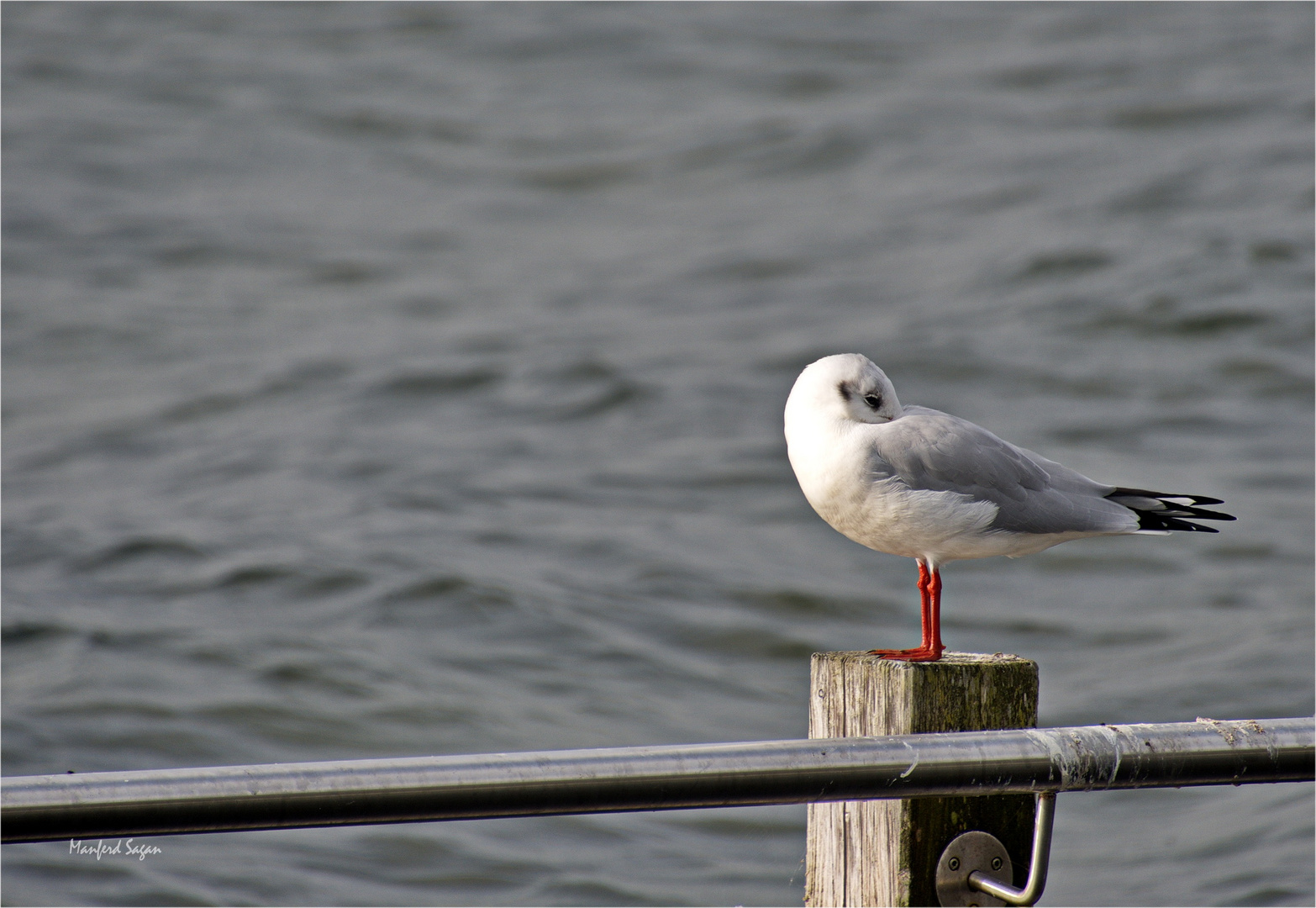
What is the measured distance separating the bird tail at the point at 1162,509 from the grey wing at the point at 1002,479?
0.04 metres

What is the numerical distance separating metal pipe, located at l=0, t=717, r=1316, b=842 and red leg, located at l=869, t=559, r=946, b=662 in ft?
1.65

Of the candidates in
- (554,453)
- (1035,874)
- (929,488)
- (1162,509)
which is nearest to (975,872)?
(1035,874)

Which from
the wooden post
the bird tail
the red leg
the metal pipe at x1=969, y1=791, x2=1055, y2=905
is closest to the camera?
the metal pipe at x1=969, y1=791, x2=1055, y2=905

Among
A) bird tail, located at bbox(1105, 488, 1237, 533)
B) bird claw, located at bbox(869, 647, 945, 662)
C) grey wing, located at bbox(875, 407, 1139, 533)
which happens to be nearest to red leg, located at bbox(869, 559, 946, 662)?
bird claw, located at bbox(869, 647, 945, 662)

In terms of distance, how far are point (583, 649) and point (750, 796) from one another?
7.67m

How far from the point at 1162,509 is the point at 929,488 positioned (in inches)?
23.5

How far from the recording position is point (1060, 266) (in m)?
16.0

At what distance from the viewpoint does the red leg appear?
247 cm

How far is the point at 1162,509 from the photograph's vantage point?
9.73ft

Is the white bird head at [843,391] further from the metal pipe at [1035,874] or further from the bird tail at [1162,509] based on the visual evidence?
the metal pipe at [1035,874]

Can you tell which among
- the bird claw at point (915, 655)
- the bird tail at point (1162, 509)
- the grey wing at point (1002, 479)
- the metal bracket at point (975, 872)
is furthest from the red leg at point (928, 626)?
the bird tail at point (1162, 509)

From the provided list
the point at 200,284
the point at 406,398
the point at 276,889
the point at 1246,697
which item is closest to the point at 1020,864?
the point at 276,889

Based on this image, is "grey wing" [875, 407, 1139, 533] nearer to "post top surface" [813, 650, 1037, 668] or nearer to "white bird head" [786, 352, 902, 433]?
"white bird head" [786, 352, 902, 433]

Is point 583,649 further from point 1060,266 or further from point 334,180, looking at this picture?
point 334,180
